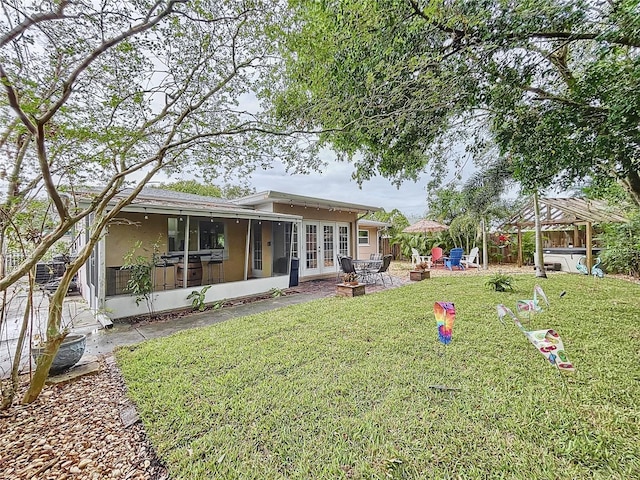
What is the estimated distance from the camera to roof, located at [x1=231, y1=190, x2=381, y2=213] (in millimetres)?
9398

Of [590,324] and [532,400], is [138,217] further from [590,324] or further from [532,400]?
[590,324]

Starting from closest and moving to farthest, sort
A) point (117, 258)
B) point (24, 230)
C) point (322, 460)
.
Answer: point (322, 460), point (24, 230), point (117, 258)

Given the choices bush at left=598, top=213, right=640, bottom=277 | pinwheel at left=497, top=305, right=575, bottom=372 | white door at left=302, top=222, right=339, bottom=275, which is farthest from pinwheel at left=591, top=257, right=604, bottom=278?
pinwheel at left=497, top=305, right=575, bottom=372

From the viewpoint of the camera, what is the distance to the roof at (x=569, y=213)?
33.8ft

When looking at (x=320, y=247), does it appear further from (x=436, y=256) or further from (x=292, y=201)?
(x=436, y=256)

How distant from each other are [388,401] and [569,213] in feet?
42.3

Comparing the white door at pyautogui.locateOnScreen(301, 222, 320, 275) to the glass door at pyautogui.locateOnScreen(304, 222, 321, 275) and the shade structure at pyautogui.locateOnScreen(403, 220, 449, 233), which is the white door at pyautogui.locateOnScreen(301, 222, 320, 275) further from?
the shade structure at pyautogui.locateOnScreen(403, 220, 449, 233)

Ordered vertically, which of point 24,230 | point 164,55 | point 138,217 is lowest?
point 24,230

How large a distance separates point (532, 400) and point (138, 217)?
356 inches

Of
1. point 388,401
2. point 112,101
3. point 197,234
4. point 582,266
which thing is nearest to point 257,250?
point 197,234

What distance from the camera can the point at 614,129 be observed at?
3.45m

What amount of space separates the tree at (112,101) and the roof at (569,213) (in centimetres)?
1168

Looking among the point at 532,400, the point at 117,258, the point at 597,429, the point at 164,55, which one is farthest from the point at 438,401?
the point at 117,258

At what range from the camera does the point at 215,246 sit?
367 inches
